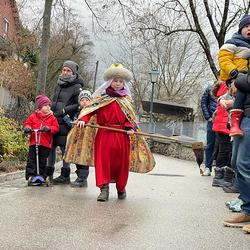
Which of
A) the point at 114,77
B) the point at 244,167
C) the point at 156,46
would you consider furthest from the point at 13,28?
the point at 244,167

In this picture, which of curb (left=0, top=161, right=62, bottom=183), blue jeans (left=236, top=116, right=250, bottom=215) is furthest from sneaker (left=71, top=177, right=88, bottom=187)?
blue jeans (left=236, top=116, right=250, bottom=215)

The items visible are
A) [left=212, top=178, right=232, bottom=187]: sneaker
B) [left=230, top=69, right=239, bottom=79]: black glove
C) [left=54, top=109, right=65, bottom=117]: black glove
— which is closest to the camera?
[left=230, top=69, right=239, bottom=79]: black glove

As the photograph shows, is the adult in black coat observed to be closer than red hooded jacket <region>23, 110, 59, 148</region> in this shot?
No

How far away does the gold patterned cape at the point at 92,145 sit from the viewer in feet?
23.6

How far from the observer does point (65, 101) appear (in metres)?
8.75

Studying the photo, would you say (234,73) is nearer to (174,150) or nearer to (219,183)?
(219,183)

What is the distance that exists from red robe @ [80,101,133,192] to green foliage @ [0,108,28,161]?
15.3 ft

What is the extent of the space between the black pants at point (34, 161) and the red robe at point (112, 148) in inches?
64.2

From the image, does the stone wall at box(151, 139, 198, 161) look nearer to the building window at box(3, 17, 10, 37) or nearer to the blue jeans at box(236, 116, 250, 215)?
the blue jeans at box(236, 116, 250, 215)

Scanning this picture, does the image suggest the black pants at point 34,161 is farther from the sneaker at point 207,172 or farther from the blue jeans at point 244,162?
the blue jeans at point 244,162

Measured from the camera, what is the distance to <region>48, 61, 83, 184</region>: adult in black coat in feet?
28.5

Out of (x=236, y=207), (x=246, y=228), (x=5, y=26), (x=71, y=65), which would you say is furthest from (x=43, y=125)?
(x=5, y=26)

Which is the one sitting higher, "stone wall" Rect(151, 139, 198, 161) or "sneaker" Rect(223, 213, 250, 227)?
"sneaker" Rect(223, 213, 250, 227)

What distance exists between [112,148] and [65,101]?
1.98 meters
